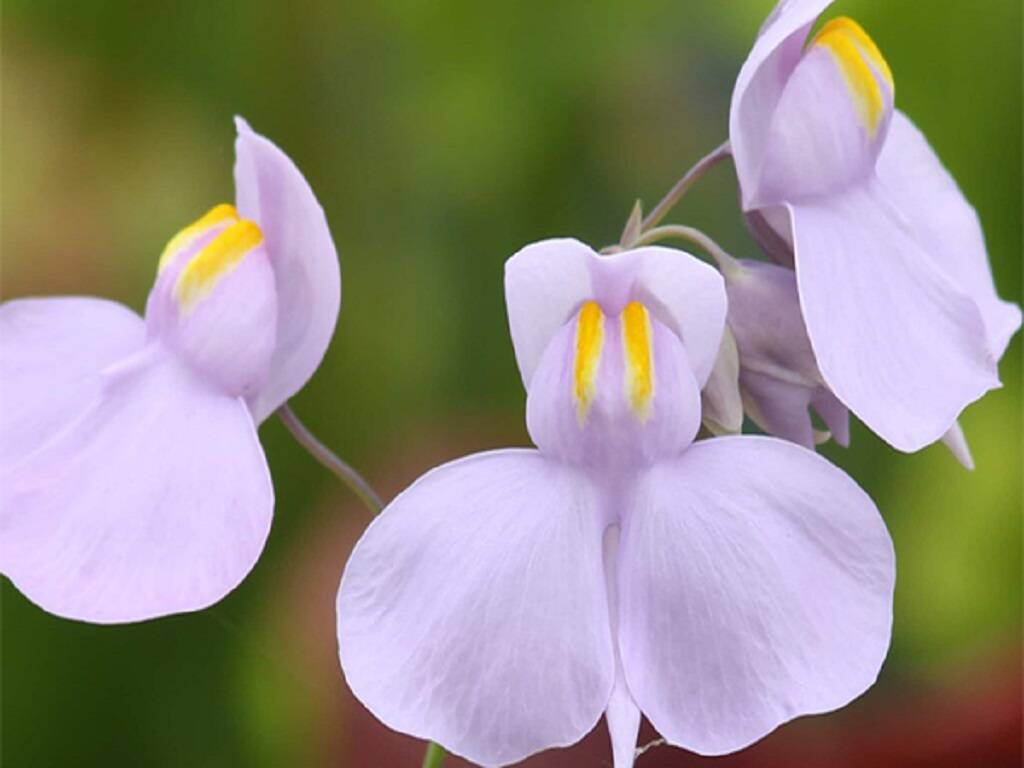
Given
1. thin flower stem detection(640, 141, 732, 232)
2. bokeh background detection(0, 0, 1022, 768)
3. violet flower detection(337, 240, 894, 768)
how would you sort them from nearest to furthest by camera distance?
violet flower detection(337, 240, 894, 768), thin flower stem detection(640, 141, 732, 232), bokeh background detection(0, 0, 1022, 768)

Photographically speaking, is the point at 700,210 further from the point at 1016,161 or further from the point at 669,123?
the point at 1016,161

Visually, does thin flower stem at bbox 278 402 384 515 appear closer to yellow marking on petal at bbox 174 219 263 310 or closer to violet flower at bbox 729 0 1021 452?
yellow marking on petal at bbox 174 219 263 310

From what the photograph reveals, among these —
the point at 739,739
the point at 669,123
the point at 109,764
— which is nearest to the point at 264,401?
the point at 739,739

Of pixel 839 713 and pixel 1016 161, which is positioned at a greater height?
pixel 1016 161

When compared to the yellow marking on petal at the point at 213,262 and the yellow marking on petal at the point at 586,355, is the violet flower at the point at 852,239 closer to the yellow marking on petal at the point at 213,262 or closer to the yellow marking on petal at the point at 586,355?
the yellow marking on petal at the point at 586,355

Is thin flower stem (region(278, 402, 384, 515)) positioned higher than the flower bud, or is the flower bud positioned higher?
the flower bud

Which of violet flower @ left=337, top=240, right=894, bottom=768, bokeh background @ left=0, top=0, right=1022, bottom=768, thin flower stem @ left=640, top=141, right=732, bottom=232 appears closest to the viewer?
violet flower @ left=337, top=240, right=894, bottom=768

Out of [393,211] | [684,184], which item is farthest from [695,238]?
[393,211]

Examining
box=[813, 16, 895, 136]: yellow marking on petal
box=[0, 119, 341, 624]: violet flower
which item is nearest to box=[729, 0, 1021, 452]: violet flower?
box=[813, 16, 895, 136]: yellow marking on petal
